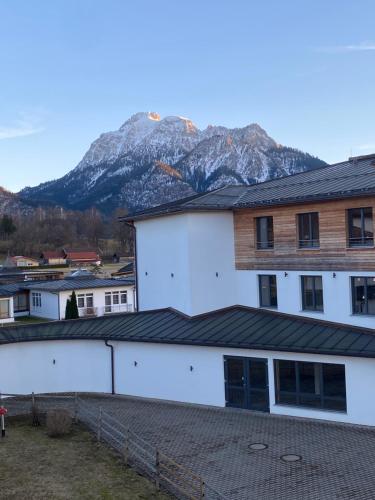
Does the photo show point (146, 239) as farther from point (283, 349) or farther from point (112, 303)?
point (112, 303)

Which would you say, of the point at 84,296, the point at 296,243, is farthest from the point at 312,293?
the point at 84,296

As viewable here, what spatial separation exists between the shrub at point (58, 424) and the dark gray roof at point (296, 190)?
9.38 m

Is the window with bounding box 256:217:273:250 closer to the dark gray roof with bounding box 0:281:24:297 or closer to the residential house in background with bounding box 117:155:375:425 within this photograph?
the residential house in background with bounding box 117:155:375:425

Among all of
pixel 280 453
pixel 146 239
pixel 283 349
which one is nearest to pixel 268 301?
pixel 283 349

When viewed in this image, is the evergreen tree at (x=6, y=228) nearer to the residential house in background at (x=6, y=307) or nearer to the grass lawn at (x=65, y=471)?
the residential house in background at (x=6, y=307)

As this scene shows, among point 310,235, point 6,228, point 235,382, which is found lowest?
point 235,382

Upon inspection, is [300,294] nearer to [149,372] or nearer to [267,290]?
[267,290]

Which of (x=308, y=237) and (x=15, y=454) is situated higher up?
(x=308, y=237)

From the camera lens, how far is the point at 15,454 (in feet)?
51.8

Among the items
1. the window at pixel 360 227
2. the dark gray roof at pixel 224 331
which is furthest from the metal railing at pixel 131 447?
the window at pixel 360 227

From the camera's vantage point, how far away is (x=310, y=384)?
61.2 feet

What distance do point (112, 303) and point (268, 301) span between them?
28.5m

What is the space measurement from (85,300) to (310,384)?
32278mm

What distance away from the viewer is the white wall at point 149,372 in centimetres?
1761
